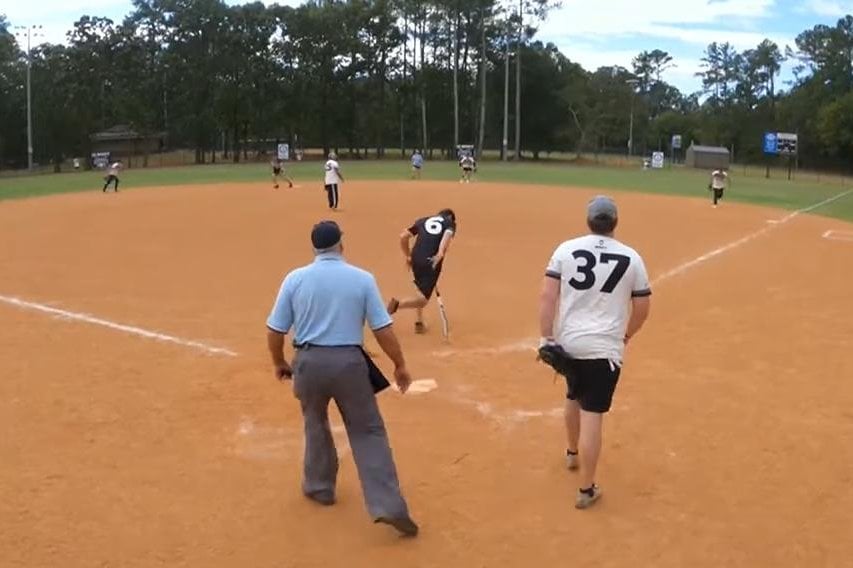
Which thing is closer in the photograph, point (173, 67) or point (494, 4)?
point (173, 67)

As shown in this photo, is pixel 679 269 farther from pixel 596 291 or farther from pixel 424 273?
pixel 596 291

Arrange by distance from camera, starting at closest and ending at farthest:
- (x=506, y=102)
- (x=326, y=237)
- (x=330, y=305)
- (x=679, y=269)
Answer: (x=330, y=305)
(x=326, y=237)
(x=679, y=269)
(x=506, y=102)

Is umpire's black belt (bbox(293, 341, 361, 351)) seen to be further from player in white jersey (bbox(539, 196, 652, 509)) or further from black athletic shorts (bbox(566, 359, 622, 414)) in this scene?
black athletic shorts (bbox(566, 359, 622, 414))

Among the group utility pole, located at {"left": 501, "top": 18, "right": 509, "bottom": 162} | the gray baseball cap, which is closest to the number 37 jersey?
the gray baseball cap

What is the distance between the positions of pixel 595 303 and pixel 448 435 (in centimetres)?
228

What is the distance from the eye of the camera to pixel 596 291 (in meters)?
6.15

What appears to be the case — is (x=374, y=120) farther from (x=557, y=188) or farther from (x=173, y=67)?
(x=557, y=188)

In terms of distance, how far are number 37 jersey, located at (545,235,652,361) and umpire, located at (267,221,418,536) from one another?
118 cm

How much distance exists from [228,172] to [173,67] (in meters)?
29.8

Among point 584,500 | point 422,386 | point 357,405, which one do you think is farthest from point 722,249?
point 357,405

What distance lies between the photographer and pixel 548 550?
230 inches

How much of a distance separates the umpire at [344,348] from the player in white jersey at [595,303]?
44.8 inches

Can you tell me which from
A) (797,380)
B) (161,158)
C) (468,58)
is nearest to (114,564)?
(797,380)

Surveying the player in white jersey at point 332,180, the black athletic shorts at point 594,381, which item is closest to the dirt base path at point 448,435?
the black athletic shorts at point 594,381
